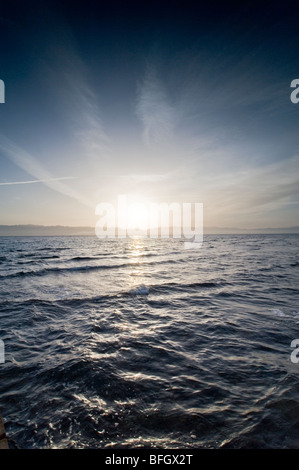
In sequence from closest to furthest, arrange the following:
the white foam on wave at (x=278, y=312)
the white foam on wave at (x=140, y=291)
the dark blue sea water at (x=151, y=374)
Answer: the dark blue sea water at (x=151, y=374) < the white foam on wave at (x=278, y=312) < the white foam on wave at (x=140, y=291)

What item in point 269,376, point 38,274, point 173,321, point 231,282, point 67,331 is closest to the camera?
point 269,376

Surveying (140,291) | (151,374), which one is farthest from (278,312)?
(140,291)

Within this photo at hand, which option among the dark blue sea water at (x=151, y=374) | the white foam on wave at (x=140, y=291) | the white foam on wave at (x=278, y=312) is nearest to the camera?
the dark blue sea water at (x=151, y=374)

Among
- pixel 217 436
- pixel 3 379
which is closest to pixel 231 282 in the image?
pixel 217 436

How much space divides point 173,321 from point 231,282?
8.94 metres

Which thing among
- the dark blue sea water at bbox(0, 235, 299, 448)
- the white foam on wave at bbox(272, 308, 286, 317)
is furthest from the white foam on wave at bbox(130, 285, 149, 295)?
the white foam on wave at bbox(272, 308, 286, 317)

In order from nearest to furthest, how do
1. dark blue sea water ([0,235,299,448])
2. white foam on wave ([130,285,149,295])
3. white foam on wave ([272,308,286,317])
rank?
1. dark blue sea water ([0,235,299,448])
2. white foam on wave ([272,308,286,317])
3. white foam on wave ([130,285,149,295])

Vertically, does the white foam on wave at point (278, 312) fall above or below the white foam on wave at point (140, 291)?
above

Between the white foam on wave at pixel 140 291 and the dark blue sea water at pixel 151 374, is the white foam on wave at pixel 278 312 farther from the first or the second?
the white foam on wave at pixel 140 291

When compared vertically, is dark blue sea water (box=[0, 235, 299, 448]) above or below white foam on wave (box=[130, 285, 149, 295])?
above

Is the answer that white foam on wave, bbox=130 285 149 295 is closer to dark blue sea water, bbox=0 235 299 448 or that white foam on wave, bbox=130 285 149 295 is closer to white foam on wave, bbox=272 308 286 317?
dark blue sea water, bbox=0 235 299 448

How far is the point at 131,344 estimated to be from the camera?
6.87m

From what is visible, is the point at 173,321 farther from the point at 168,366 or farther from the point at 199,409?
the point at 199,409

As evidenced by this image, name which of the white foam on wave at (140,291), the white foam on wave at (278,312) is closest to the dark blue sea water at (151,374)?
the white foam on wave at (278,312)
